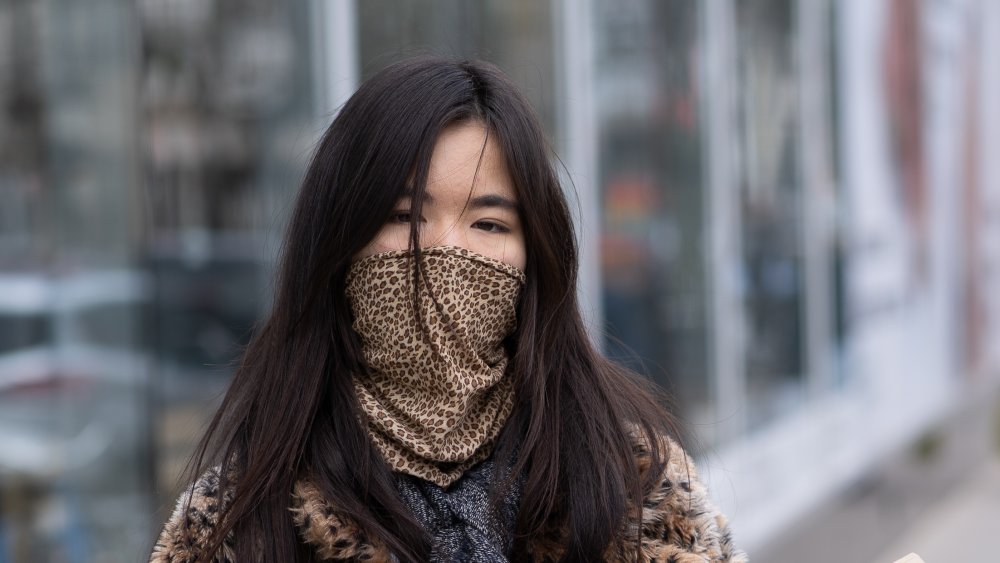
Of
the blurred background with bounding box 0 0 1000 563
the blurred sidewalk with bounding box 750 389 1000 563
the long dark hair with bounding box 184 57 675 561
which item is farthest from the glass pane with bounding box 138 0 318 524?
the blurred sidewalk with bounding box 750 389 1000 563

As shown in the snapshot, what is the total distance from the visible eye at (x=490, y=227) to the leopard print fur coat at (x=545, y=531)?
0.37 meters

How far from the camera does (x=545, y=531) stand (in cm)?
158

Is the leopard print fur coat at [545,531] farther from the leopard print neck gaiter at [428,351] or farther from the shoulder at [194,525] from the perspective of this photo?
the leopard print neck gaiter at [428,351]

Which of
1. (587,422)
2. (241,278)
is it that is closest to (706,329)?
(241,278)

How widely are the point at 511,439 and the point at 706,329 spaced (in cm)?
529

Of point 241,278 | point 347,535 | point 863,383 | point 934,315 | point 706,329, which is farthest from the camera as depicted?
point 934,315

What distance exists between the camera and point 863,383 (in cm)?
934

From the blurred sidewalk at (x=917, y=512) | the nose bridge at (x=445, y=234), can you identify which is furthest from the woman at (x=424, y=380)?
the blurred sidewalk at (x=917, y=512)

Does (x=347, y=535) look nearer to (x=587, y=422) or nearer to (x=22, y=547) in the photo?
(x=587, y=422)

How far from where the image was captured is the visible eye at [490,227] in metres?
1.54

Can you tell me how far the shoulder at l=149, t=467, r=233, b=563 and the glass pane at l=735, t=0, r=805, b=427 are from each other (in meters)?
5.83

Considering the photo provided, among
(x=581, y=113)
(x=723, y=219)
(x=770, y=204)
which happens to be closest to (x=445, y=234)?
(x=581, y=113)

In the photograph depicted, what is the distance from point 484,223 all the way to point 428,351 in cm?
18

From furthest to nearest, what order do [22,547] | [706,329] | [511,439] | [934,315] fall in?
[934,315], [706,329], [22,547], [511,439]
